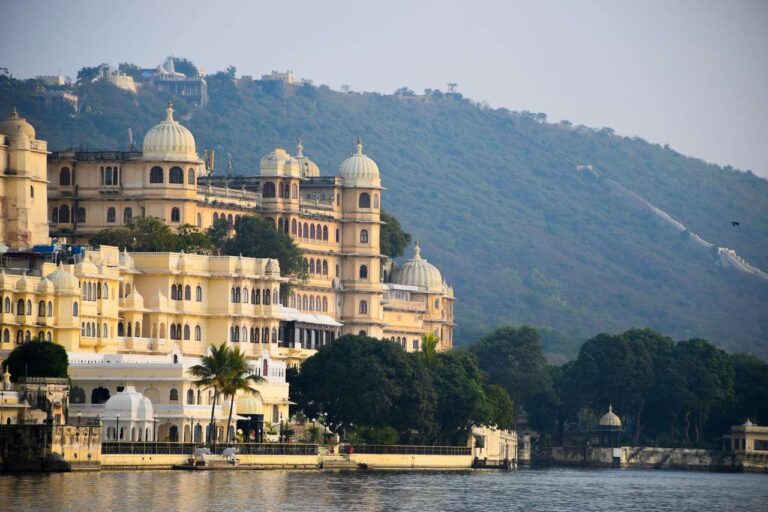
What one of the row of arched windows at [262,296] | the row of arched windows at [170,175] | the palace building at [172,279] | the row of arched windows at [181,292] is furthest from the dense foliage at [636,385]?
the row of arched windows at [181,292]

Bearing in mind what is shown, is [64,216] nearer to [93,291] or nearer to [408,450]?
[93,291]

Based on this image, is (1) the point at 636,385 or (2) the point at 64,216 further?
(1) the point at 636,385

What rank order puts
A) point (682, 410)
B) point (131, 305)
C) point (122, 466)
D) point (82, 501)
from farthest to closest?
point (682, 410)
point (131, 305)
point (122, 466)
point (82, 501)

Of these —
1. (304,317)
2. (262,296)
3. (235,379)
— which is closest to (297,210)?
(304,317)

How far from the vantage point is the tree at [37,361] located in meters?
119

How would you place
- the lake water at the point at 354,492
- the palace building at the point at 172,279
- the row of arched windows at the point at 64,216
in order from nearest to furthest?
the lake water at the point at 354,492 → the palace building at the point at 172,279 → the row of arched windows at the point at 64,216

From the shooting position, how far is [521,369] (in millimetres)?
180375

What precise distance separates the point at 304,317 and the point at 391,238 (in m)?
21.7

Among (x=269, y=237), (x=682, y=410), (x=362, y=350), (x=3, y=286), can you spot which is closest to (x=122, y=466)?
(x=3, y=286)

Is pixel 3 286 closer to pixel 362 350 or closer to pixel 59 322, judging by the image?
pixel 59 322

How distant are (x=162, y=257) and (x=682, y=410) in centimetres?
5599

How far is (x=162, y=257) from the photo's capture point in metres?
140

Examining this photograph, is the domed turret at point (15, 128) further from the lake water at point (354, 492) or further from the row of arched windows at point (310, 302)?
the lake water at point (354, 492)

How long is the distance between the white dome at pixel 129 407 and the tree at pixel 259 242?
28.5 m
